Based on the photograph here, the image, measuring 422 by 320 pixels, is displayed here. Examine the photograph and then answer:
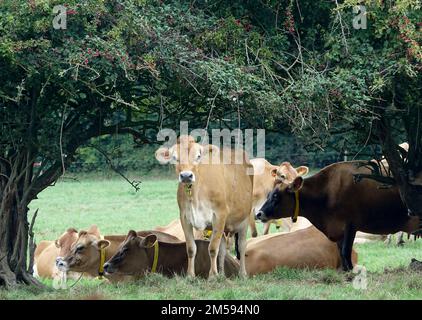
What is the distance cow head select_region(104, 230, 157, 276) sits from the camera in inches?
609

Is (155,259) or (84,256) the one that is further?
(84,256)

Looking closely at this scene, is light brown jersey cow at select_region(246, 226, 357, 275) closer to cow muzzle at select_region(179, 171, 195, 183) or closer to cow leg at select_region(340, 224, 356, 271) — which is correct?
cow leg at select_region(340, 224, 356, 271)

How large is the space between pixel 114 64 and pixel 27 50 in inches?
38.4

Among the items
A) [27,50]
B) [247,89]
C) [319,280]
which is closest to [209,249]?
[319,280]

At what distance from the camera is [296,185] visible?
1731 cm

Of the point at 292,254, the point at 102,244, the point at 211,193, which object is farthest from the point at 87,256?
the point at 292,254

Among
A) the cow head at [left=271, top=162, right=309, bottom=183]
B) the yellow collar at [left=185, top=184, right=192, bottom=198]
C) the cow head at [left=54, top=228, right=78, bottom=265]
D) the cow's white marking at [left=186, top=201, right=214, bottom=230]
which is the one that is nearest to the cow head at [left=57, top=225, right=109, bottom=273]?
the cow head at [left=54, top=228, right=78, bottom=265]

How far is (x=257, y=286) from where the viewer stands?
1372 centimetres

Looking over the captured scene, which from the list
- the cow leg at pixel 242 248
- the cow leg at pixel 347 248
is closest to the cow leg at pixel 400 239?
the cow leg at pixel 347 248

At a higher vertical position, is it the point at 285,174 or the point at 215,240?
the point at 285,174

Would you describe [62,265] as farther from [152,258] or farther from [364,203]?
[364,203]

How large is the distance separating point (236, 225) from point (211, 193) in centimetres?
86

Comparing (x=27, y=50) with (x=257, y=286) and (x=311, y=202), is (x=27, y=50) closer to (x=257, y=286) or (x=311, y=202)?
(x=257, y=286)

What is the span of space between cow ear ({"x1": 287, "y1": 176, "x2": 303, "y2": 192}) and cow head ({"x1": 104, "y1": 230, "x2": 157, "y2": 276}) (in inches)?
103
